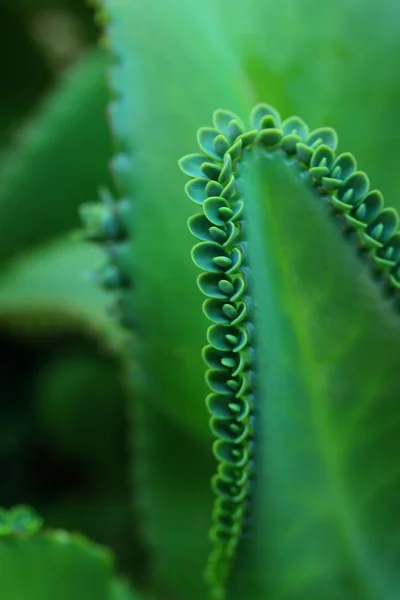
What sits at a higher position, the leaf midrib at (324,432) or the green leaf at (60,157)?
the green leaf at (60,157)

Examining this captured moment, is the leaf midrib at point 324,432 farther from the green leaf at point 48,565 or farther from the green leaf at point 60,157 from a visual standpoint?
the green leaf at point 60,157

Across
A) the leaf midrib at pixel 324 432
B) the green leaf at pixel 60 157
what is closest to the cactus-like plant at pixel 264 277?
the leaf midrib at pixel 324 432

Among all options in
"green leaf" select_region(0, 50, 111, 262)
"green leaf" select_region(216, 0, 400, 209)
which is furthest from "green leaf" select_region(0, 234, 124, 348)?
"green leaf" select_region(216, 0, 400, 209)

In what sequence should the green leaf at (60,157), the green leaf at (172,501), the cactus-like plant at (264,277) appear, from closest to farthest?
the cactus-like plant at (264,277)
the green leaf at (172,501)
the green leaf at (60,157)

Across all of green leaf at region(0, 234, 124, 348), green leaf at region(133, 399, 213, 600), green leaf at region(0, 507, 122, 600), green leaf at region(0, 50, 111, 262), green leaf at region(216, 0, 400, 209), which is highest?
green leaf at region(0, 50, 111, 262)

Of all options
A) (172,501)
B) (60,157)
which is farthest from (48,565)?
(60,157)

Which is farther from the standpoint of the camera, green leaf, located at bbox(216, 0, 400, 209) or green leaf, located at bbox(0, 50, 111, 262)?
green leaf, located at bbox(0, 50, 111, 262)

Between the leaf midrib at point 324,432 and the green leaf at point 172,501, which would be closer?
the leaf midrib at point 324,432

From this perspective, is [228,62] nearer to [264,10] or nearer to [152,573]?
[264,10]

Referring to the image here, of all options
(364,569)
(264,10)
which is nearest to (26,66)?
(264,10)

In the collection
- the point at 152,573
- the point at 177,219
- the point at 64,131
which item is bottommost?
the point at 152,573

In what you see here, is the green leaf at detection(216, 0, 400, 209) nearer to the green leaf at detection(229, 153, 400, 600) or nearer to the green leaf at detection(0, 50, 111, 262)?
the green leaf at detection(229, 153, 400, 600)
